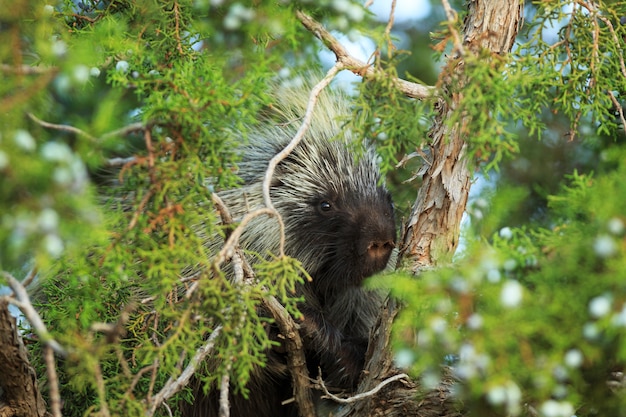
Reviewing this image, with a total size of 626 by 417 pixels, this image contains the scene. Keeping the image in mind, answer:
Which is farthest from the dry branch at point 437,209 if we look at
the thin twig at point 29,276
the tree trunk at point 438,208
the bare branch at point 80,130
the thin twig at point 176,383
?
the thin twig at point 29,276

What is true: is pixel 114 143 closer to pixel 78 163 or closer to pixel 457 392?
pixel 78 163

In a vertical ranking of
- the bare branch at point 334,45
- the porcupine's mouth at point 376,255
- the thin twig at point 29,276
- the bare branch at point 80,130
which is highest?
the bare branch at point 334,45

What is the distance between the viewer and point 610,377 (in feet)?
5.62

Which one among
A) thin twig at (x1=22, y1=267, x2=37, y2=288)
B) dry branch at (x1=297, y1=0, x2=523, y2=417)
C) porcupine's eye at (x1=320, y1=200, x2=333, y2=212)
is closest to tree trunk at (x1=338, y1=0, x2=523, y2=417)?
dry branch at (x1=297, y1=0, x2=523, y2=417)

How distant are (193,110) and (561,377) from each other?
3.47 feet

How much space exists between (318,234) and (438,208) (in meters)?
0.93

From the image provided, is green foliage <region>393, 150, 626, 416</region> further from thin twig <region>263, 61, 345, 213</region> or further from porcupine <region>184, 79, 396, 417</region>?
porcupine <region>184, 79, 396, 417</region>

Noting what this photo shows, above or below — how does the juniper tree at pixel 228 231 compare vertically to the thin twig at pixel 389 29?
Answer: below

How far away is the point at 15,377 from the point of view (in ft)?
7.22

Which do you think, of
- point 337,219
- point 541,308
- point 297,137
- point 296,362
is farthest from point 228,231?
point 541,308

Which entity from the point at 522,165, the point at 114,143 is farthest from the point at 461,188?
the point at 522,165

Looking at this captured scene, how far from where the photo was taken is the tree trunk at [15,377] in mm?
2084

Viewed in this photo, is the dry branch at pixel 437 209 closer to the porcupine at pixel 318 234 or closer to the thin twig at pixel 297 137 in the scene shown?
the thin twig at pixel 297 137

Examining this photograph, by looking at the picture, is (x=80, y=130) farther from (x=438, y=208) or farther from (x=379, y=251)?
(x=379, y=251)
